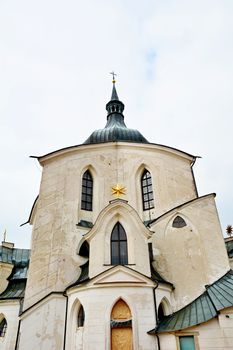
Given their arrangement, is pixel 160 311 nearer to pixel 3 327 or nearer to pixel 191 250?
pixel 191 250

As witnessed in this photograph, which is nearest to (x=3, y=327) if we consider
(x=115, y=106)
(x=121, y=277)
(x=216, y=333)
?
(x=121, y=277)

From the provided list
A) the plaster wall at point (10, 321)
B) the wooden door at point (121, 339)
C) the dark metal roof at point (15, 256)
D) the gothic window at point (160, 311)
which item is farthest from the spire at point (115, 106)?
the wooden door at point (121, 339)

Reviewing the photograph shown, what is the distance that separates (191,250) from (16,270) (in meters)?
14.6

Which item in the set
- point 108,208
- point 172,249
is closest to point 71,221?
point 108,208

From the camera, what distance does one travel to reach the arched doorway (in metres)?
11.3

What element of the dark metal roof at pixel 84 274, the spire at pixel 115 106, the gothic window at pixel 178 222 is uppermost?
the spire at pixel 115 106

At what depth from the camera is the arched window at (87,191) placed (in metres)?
17.7

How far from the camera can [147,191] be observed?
60.2 feet

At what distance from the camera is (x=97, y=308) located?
38.5 feet

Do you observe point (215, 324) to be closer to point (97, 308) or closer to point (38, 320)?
point (97, 308)

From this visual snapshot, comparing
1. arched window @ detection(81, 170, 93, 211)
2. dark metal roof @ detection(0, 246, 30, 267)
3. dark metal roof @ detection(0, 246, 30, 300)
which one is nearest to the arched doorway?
arched window @ detection(81, 170, 93, 211)

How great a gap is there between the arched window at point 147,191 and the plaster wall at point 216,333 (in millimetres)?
7862

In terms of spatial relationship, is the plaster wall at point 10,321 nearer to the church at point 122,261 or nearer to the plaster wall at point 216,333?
the church at point 122,261

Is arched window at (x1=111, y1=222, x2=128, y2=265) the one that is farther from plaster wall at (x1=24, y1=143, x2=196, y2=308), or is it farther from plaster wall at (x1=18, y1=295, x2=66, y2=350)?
plaster wall at (x1=18, y1=295, x2=66, y2=350)
